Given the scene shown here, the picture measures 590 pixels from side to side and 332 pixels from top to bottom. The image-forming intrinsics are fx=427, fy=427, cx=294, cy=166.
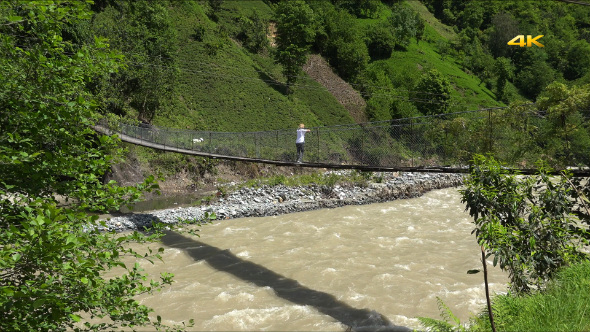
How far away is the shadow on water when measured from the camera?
560 cm

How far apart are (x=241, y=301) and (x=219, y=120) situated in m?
20.2

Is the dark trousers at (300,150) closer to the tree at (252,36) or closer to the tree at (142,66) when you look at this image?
the tree at (142,66)

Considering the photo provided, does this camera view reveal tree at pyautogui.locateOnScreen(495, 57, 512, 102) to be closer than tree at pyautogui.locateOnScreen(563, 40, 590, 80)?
Yes

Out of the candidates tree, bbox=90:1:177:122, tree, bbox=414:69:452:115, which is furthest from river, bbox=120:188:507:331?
tree, bbox=414:69:452:115

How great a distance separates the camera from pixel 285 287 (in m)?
6.89

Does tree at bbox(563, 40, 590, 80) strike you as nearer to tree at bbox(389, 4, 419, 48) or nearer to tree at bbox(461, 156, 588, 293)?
tree at bbox(389, 4, 419, 48)

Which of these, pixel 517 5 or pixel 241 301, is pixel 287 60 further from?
pixel 517 5

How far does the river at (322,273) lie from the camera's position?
229 inches

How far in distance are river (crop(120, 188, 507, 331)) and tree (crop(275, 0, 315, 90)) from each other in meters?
22.2

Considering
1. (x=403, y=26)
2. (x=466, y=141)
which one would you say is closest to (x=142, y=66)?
(x=466, y=141)

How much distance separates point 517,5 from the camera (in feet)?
245

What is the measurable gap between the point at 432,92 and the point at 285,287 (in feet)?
103

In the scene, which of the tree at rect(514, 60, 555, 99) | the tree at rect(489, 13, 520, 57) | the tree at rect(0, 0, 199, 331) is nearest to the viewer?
the tree at rect(0, 0, 199, 331)

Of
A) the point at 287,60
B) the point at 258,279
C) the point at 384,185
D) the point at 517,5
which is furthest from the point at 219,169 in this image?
the point at 517,5
